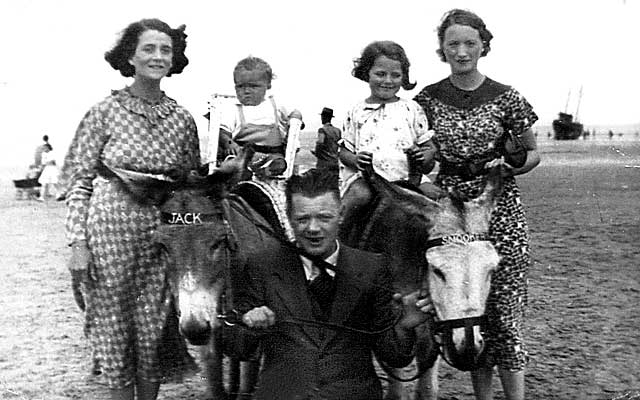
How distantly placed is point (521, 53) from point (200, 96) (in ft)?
5.81

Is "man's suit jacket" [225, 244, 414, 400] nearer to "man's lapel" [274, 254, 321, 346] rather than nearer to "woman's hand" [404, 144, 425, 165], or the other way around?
"man's lapel" [274, 254, 321, 346]

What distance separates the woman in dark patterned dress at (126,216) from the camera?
285cm

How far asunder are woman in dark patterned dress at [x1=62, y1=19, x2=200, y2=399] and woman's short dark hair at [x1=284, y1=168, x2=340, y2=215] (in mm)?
576

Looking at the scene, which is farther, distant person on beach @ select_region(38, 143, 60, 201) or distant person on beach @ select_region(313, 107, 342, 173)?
distant person on beach @ select_region(38, 143, 60, 201)

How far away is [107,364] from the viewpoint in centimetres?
292

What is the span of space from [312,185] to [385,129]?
2.57 feet

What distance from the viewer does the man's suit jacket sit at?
2494mm

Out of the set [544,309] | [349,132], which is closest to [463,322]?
[349,132]

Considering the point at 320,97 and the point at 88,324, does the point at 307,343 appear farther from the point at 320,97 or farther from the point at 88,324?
the point at 320,97

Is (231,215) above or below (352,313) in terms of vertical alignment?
above

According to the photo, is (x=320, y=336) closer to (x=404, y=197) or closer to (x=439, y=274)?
(x=439, y=274)

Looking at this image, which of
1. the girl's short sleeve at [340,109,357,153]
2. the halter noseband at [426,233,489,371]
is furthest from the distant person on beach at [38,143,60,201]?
the halter noseband at [426,233,489,371]

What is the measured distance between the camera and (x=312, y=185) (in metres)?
2.53

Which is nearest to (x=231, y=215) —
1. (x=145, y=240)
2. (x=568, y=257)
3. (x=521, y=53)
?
(x=145, y=240)
